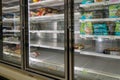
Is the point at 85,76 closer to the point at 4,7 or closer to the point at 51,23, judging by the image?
the point at 51,23

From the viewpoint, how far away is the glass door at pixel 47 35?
2.05m

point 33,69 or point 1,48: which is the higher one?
point 1,48

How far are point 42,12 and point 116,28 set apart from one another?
138 cm

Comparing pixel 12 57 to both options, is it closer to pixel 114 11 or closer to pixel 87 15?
pixel 87 15

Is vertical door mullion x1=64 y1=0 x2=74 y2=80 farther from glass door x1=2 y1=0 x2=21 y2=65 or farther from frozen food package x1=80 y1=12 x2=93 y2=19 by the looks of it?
glass door x1=2 y1=0 x2=21 y2=65

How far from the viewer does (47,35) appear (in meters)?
3.07

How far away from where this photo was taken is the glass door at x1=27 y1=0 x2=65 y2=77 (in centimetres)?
205

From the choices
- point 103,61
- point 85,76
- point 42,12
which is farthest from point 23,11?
point 103,61

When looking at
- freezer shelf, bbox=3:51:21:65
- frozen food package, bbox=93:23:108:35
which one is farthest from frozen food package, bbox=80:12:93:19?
freezer shelf, bbox=3:51:21:65

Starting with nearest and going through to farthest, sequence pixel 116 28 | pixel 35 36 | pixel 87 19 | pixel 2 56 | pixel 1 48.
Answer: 1. pixel 116 28
2. pixel 87 19
3. pixel 2 56
4. pixel 1 48
5. pixel 35 36

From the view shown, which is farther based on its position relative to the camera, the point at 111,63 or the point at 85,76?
the point at 111,63

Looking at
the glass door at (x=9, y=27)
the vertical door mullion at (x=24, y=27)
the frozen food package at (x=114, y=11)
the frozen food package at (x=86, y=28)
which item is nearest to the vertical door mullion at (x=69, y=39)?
the frozen food package at (x=86, y=28)

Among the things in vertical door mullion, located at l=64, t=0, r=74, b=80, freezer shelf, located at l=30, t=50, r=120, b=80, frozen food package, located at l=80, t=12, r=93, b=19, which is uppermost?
frozen food package, located at l=80, t=12, r=93, b=19

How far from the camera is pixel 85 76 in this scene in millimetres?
1702
